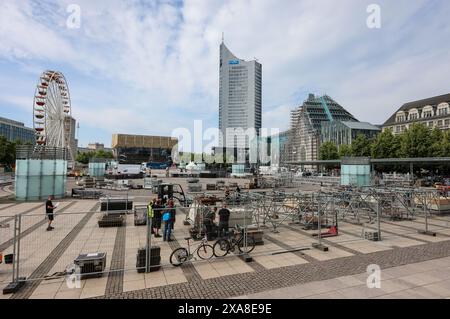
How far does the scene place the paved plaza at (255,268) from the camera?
780 centimetres

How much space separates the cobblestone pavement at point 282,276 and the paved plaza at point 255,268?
0.03 meters

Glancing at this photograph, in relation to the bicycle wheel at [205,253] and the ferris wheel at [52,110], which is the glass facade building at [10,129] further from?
the bicycle wheel at [205,253]

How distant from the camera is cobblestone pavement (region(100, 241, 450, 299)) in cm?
776

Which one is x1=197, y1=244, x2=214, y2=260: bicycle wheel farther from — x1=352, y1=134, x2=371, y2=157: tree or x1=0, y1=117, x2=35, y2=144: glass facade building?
x1=0, y1=117, x2=35, y2=144: glass facade building

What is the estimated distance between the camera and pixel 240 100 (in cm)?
19038

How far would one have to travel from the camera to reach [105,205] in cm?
1919

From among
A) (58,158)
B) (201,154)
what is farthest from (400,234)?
(201,154)

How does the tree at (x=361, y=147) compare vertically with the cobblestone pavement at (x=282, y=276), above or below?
above

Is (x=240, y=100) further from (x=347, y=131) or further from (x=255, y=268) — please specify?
(x=255, y=268)

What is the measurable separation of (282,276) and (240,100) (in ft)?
615

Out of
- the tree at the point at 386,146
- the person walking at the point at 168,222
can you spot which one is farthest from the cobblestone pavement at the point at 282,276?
the tree at the point at 386,146

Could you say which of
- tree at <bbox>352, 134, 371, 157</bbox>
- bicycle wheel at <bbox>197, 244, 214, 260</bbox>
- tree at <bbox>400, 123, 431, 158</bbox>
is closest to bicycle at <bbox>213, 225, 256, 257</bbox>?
bicycle wheel at <bbox>197, 244, 214, 260</bbox>

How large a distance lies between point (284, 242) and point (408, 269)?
5368mm
